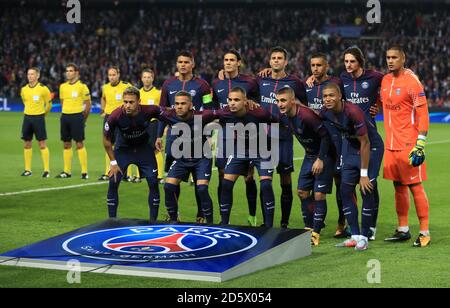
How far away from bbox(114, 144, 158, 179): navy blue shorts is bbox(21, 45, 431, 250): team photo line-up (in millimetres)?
13

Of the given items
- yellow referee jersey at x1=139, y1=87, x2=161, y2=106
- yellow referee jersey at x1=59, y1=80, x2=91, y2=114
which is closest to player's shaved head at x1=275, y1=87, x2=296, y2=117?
yellow referee jersey at x1=139, y1=87, x2=161, y2=106

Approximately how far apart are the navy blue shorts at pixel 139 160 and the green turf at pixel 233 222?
1.04 m

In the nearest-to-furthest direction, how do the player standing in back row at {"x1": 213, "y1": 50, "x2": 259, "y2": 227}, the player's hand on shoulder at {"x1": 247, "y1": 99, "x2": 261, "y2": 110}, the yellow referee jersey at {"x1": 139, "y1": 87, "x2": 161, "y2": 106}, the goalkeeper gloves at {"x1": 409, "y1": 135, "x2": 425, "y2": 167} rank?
the goalkeeper gloves at {"x1": 409, "y1": 135, "x2": 425, "y2": 167}
the player's hand on shoulder at {"x1": 247, "y1": 99, "x2": 261, "y2": 110}
the player standing in back row at {"x1": 213, "y1": 50, "x2": 259, "y2": 227}
the yellow referee jersey at {"x1": 139, "y1": 87, "x2": 161, "y2": 106}

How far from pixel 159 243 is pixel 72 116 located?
327 inches

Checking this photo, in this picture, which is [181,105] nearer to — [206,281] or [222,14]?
[206,281]

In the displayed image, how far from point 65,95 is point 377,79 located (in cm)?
833

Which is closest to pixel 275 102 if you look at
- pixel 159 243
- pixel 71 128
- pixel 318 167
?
pixel 318 167

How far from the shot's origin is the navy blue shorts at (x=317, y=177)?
9.58 m

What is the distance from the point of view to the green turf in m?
7.52

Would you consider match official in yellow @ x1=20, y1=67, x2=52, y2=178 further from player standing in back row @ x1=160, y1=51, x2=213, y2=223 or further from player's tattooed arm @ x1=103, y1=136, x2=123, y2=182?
player's tattooed arm @ x1=103, y1=136, x2=123, y2=182

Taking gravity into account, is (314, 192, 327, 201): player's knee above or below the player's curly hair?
below

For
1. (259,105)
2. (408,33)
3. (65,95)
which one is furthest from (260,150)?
(408,33)

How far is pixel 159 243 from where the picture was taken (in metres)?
8.56

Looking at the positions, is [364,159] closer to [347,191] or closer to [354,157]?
[354,157]
